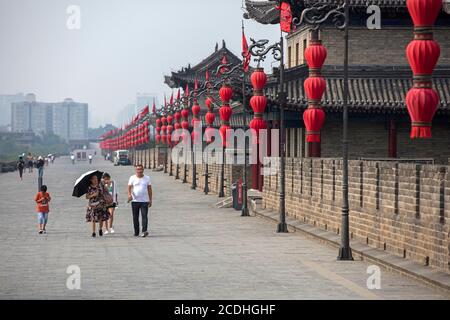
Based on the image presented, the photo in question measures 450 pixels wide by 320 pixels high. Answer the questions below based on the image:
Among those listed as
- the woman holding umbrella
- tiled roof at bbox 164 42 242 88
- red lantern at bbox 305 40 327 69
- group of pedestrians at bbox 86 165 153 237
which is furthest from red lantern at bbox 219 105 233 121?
tiled roof at bbox 164 42 242 88

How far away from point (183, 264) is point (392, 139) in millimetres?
27798

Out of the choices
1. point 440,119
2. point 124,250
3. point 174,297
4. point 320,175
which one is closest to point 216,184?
point 440,119

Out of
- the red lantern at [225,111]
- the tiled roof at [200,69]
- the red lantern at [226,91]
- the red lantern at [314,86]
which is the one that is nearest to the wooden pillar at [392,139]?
the red lantern at [226,91]

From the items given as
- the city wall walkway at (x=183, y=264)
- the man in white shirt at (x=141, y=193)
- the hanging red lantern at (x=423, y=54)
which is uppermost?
the hanging red lantern at (x=423, y=54)

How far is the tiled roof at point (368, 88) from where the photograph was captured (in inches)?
1880

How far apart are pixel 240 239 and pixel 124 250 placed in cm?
432

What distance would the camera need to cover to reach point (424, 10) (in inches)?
780

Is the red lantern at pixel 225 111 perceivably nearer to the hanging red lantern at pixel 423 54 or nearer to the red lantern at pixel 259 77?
the red lantern at pixel 259 77

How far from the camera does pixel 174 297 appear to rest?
55.7 ft

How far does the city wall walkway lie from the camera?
698 inches

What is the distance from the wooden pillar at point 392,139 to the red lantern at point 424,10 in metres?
28.8

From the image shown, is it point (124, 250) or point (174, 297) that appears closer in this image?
point (174, 297)

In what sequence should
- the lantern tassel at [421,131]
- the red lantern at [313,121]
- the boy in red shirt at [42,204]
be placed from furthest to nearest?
the red lantern at [313,121], the boy in red shirt at [42,204], the lantern tassel at [421,131]
